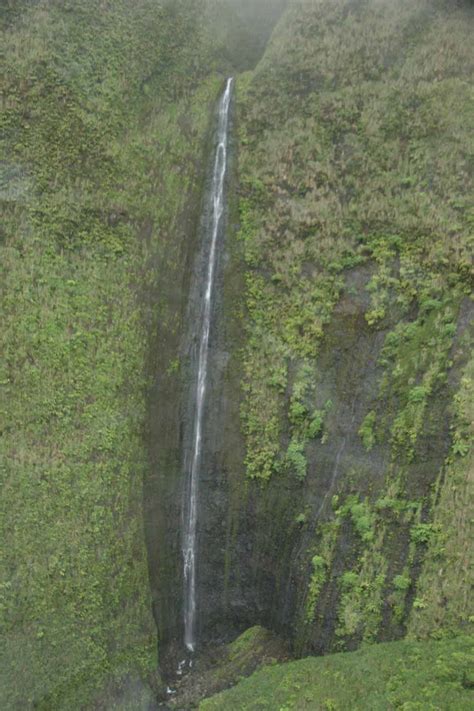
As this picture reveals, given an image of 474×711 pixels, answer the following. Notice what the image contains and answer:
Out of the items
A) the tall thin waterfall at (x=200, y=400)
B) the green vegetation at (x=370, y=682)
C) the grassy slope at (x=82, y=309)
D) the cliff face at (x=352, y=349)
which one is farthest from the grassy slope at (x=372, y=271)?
the grassy slope at (x=82, y=309)

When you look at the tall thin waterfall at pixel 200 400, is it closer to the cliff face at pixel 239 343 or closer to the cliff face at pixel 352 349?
the cliff face at pixel 239 343

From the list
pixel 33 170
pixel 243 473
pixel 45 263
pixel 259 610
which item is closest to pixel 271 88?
pixel 33 170

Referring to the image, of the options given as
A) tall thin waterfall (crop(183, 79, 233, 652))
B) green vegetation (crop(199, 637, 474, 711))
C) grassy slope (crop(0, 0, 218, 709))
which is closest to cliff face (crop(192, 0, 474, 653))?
tall thin waterfall (crop(183, 79, 233, 652))

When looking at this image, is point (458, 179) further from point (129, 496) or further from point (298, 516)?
point (129, 496)

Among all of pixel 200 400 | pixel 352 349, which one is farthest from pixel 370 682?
pixel 200 400

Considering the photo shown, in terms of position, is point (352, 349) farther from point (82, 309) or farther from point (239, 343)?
point (82, 309)
